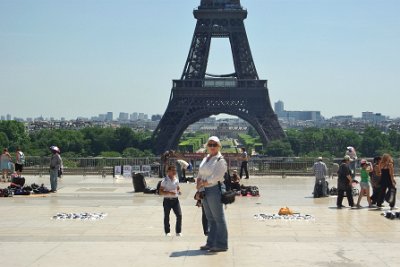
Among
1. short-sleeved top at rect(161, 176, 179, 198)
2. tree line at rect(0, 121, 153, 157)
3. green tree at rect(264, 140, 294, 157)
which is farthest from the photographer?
tree line at rect(0, 121, 153, 157)

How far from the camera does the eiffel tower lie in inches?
3871

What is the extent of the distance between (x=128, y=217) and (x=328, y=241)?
631cm

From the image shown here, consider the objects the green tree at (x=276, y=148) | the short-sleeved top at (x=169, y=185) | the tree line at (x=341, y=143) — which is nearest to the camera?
the short-sleeved top at (x=169, y=185)

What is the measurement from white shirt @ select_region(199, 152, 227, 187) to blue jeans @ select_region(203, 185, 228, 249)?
16 cm

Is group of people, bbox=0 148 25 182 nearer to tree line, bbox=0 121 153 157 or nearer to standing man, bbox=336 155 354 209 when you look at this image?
standing man, bbox=336 155 354 209

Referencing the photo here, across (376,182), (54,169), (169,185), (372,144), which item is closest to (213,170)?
(169,185)

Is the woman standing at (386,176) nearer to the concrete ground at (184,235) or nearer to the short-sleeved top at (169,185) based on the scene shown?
the concrete ground at (184,235)

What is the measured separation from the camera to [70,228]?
1705cm

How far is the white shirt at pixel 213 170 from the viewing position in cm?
1318

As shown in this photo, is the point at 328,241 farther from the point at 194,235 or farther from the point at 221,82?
the point at 221,82

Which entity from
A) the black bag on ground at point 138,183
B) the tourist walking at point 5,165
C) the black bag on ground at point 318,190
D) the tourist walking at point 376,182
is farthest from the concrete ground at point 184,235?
the tourist walking at point 5,165

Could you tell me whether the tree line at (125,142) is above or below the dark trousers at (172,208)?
above

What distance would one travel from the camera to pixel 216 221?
1341 cm

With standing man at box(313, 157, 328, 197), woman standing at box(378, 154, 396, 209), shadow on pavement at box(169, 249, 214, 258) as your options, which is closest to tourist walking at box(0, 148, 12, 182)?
standing man at box(313, 157, 328, 197)
